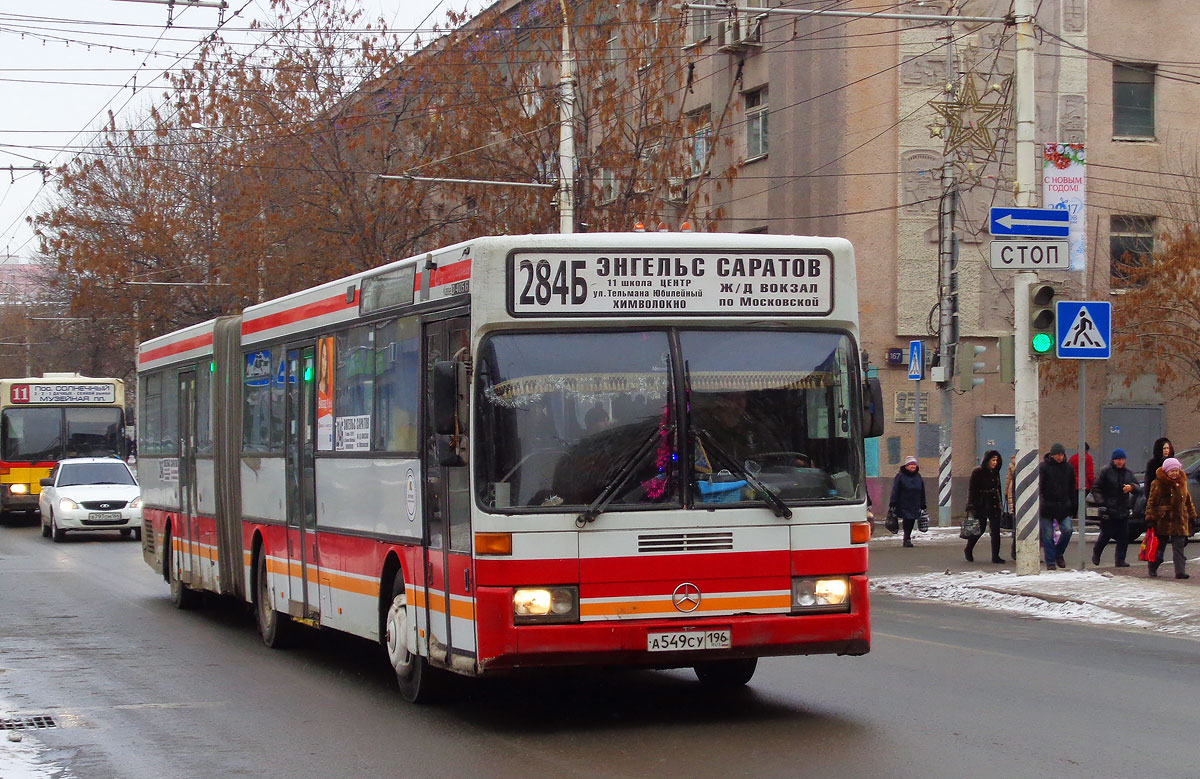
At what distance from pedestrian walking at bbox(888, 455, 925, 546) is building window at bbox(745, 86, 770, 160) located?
11308 millimetres

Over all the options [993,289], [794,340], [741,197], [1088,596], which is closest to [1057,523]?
[1088,596]

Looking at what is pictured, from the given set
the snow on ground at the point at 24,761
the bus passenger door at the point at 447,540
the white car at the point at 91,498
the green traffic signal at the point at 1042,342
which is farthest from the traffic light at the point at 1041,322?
the white car at the point at 91,498

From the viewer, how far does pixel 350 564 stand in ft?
37.8

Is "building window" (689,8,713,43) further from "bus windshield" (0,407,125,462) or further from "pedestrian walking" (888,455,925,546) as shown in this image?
"bus windshield" (0,407,125,462)

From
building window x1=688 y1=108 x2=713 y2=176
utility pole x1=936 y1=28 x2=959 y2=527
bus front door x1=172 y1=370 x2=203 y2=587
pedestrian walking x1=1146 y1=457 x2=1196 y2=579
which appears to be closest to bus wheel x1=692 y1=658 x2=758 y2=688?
bus front door x1=172 y1=370 x2=203 y2=587

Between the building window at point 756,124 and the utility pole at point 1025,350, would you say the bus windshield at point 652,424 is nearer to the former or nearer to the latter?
the utility pole at point 1025,350

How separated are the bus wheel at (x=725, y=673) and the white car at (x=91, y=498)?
75.8ft

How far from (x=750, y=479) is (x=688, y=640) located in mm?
951

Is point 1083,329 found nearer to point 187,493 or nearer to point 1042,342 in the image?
point 1042,342

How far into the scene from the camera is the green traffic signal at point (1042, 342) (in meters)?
18.8

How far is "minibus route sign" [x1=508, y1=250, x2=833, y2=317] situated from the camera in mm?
9086

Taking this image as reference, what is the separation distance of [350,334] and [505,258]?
2.89 meters

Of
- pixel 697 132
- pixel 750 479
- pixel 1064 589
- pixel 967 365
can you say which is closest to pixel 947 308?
pixel 967 365

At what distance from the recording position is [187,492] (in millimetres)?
17359
